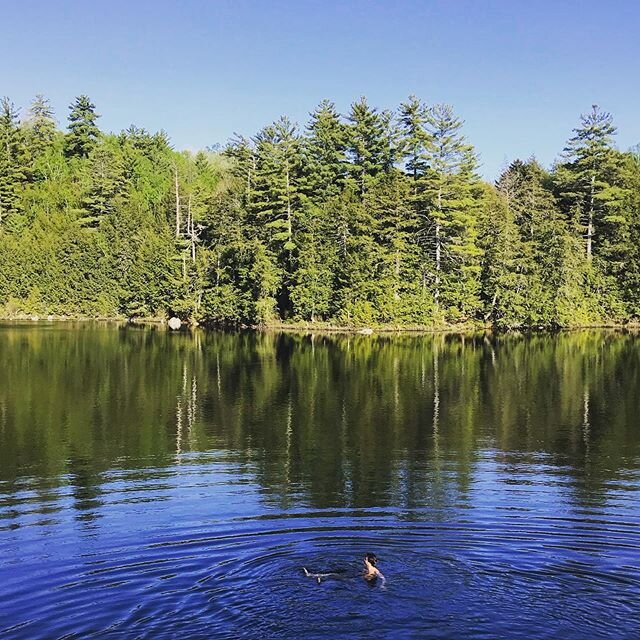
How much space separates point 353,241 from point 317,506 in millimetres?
50452

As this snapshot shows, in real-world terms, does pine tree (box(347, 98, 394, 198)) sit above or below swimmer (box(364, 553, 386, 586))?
above

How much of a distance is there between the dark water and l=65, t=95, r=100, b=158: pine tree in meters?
71.8

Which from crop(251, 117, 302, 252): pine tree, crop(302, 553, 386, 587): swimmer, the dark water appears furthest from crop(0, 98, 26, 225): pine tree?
crop(302, 553, 386, 587): swimmer

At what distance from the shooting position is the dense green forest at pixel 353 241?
65125mm

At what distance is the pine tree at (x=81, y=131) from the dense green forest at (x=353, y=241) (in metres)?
16.7

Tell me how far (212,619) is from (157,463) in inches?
386

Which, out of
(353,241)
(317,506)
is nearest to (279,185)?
(353,241)

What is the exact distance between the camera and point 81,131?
99500 millimetres

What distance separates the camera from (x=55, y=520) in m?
14.2

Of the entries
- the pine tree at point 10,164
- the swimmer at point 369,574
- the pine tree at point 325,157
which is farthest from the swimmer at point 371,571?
the pine tree at point 10,164

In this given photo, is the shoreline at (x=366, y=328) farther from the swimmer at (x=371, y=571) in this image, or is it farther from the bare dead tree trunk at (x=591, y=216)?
the swimmer at (x=371, y=571)

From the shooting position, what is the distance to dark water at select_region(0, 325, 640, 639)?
9.91 metres

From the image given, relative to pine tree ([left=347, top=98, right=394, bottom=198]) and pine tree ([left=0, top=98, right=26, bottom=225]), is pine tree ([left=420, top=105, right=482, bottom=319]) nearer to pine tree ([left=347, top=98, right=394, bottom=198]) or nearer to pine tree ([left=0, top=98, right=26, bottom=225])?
pine tree ([left=347, top=98, right=394, bottom=198])

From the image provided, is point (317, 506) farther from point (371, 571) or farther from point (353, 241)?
point (353, 241)
